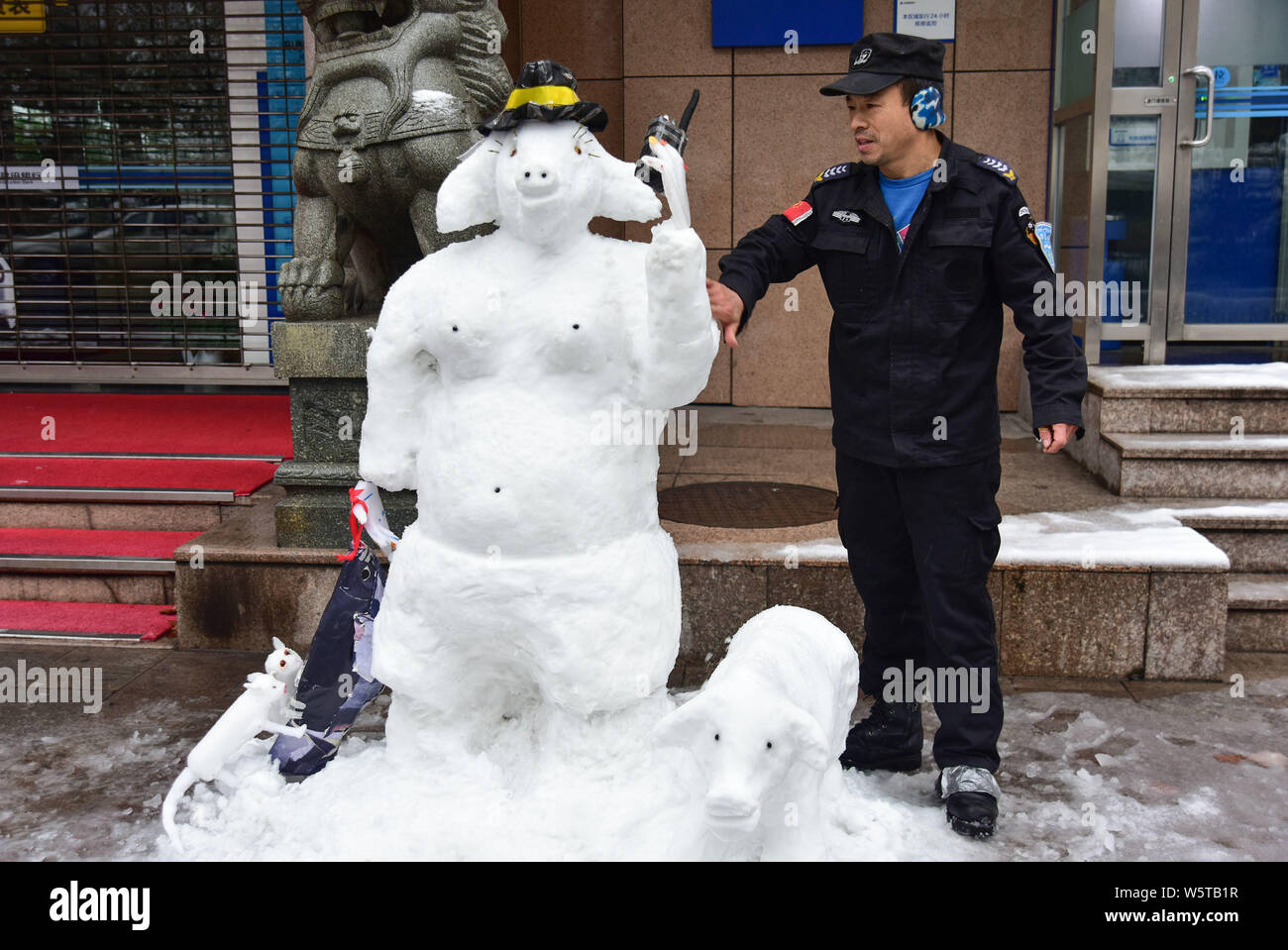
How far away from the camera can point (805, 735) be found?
8.43ft

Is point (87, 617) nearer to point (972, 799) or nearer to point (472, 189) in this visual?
point (472, 189)

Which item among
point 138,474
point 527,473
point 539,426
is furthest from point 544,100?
point 138,474

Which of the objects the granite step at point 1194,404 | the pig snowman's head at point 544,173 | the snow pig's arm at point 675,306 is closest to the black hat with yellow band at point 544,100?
the pig snowman's head at point 544,173

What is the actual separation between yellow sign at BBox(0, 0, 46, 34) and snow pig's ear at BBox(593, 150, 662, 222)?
21.1 feet

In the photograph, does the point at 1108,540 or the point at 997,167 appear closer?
the point at 997,167

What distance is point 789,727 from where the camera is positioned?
8.45 feet

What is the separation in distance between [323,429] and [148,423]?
2.76 metres

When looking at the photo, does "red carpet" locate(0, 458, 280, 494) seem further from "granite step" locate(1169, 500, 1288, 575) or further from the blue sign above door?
"granite step" locate(1169, 500, 1288, 575)

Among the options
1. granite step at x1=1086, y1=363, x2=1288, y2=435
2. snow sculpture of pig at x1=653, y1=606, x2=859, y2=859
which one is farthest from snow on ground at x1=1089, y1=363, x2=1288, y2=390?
snow sculpture of pig at x1=653, y1=606, x2=859, y2=859

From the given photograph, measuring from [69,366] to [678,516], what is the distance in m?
5.05

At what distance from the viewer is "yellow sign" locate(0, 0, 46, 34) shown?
25.6 ft

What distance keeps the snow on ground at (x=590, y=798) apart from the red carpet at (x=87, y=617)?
0.82 m

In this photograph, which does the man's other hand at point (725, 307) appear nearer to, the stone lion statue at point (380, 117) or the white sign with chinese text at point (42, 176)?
the stone lion statue at point (380, 117)

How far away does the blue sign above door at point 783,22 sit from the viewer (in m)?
7.30
